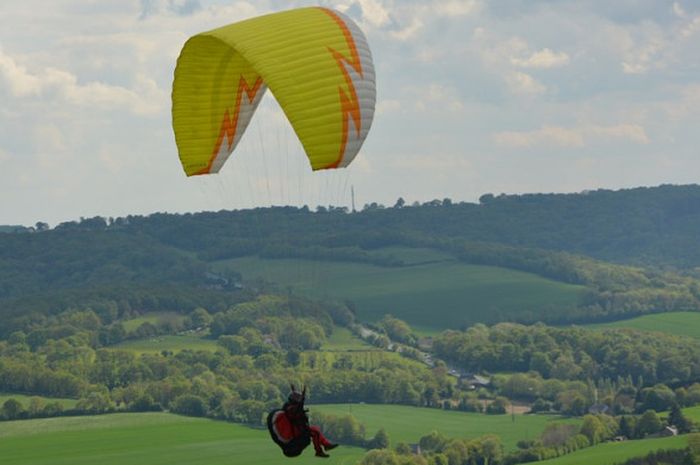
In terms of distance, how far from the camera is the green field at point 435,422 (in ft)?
362

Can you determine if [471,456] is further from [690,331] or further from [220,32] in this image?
[690,331]

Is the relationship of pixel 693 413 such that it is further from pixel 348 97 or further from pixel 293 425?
pixel 293 425

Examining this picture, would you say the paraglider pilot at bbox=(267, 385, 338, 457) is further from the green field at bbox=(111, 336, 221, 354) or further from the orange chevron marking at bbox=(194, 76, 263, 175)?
the green field at bbox=(111, 336, 221, 354)

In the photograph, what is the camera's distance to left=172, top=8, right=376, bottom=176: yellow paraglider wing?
36562mm

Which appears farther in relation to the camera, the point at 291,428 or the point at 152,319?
the point at 152,319

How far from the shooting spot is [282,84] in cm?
3647

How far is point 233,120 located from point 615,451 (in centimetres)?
5942

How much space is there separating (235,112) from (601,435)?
67.4 metres

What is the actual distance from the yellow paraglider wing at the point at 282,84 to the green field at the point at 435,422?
6454 cm

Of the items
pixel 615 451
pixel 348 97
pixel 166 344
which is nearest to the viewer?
pixel 348 97

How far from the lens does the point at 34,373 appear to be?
452 feet

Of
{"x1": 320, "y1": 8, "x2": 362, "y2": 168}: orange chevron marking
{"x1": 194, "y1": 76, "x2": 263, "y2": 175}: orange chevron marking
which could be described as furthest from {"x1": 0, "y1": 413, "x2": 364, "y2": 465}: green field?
{"x1": 320, "y1": 8, "x2": 362, "y2": 168}: orange chevron marking

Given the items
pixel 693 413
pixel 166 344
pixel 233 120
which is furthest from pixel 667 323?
pixel 233 120

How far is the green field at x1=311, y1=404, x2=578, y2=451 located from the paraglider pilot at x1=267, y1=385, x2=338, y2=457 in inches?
2712
